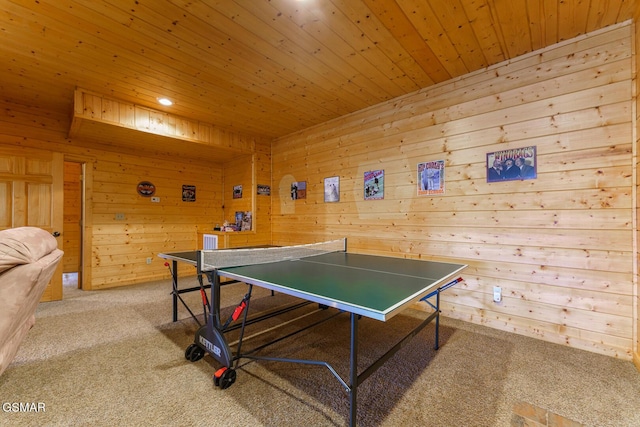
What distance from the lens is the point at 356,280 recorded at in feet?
5.56

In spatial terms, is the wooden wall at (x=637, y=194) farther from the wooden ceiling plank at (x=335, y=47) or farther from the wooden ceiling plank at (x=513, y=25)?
the wooden ceiling plank at (x=335, y=47)

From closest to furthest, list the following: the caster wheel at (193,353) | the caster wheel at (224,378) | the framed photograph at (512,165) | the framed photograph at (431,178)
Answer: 1. the caster wheel at (224,378)
2. the caster wheel at (193,353)
3. the framed photograph at (512,165)
4. the framed photograph at (431,178)

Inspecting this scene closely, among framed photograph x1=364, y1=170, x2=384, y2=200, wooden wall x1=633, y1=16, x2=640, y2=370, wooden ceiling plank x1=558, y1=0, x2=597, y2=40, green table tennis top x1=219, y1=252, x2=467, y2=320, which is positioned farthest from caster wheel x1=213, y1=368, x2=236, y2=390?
wooden ceiling plank x1=558, y1=0, x2=597, y2=40

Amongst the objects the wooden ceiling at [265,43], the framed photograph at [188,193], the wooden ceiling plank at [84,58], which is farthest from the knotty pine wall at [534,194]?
the framed photograph at [188,193]

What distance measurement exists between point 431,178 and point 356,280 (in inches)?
81.3

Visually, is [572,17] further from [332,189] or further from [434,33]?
[332,189]

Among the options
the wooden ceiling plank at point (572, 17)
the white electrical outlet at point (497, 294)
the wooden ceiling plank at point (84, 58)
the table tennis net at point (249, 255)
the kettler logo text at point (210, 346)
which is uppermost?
the wooden ceiling plank at point (572, 17)

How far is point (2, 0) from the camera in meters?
1.95

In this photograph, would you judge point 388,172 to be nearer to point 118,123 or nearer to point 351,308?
point 351,308

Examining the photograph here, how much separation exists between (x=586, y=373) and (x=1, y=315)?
12.1ft

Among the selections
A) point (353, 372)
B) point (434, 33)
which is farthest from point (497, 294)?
point (434, 33)

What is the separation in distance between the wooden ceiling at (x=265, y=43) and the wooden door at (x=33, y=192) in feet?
2.52

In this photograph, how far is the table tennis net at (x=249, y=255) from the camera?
192cm

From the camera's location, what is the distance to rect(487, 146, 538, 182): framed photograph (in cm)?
258
